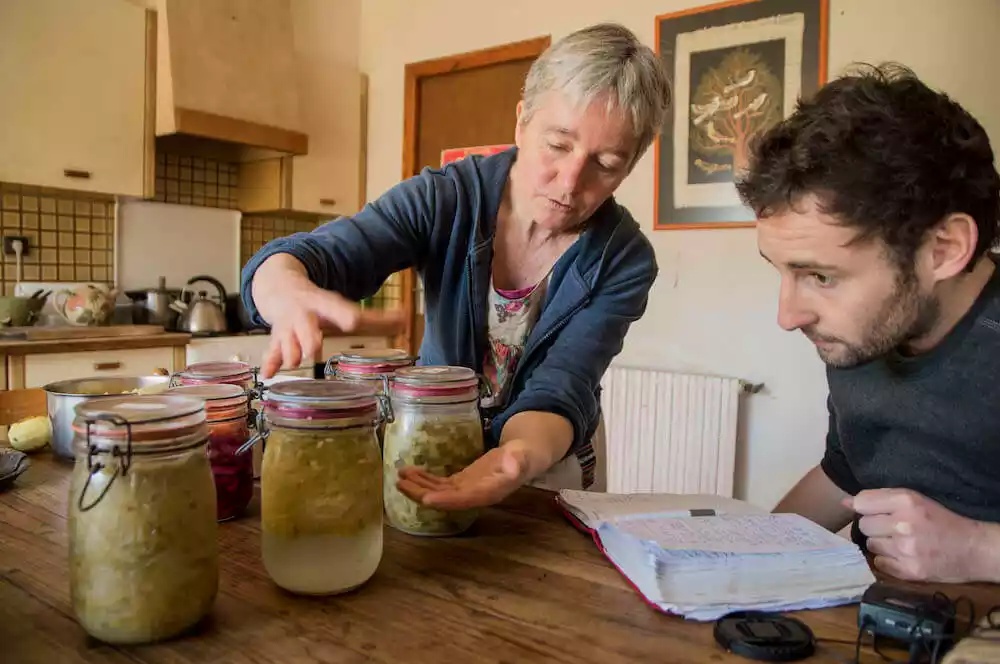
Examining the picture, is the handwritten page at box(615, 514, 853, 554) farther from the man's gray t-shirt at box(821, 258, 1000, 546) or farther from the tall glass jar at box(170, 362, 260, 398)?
the tall glass jar at box(170, 362, 260, 398)

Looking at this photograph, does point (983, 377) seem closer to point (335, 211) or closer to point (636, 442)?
point (636, 442)

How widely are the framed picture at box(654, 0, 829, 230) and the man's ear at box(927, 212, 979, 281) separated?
1497 millimetres

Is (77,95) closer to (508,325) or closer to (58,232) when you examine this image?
(58,232)

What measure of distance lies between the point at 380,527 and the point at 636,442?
2.21m

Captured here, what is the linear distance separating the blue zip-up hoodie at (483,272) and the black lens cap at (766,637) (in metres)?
0.46

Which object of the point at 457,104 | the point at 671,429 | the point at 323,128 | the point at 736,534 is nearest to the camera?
the point at 736,534

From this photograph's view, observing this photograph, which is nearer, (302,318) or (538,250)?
(302,318)

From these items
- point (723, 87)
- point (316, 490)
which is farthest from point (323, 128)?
point (316, 490)

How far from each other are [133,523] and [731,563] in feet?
1.70

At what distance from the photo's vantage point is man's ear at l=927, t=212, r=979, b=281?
1020 mm

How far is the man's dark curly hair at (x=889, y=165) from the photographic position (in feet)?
3.26

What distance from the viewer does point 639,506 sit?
940mm

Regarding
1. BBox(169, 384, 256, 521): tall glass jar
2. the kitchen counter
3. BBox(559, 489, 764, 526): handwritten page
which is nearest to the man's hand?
BBox(559, 489, 764, 526): handwritten page

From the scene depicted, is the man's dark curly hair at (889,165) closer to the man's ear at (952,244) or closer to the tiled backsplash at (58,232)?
the man's ear at (952,244)
